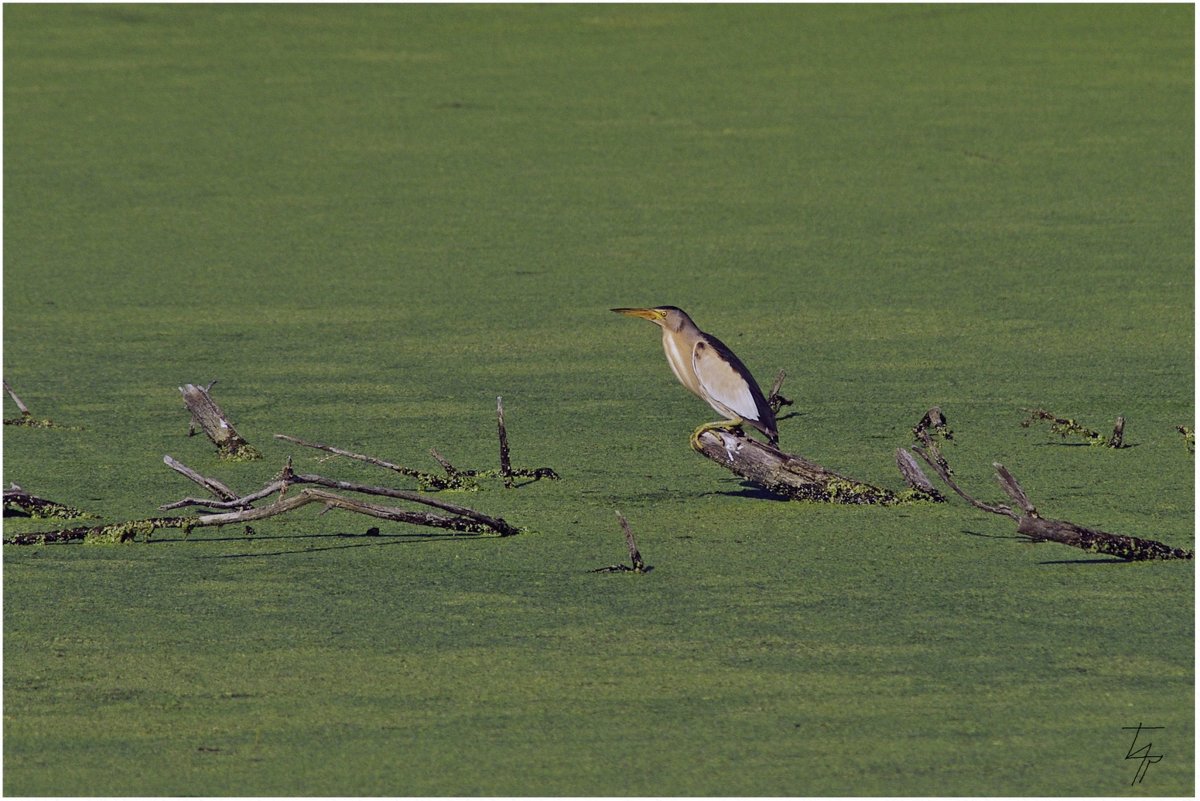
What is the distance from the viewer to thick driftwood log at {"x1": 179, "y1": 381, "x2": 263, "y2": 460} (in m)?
3.49

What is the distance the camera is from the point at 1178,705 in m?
2.15

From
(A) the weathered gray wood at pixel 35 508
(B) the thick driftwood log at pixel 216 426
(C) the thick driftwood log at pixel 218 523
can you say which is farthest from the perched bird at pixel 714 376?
(A) the weathered gray wood at pixel 35 508

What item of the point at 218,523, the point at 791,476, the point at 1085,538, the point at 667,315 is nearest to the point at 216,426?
the point at 218,523

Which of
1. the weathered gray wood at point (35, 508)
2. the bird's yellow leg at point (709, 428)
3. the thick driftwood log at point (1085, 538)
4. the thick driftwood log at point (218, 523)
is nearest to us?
the thick driftwood log at point (1085, 538)

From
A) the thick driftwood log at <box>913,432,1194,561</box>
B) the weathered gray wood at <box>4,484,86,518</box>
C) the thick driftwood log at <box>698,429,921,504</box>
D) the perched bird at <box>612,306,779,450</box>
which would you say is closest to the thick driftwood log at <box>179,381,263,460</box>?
the weathered gray wood at <box>4,484,86,518</box>

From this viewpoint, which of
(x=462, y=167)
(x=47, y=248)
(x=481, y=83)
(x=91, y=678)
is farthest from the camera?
(x=481, y=83)

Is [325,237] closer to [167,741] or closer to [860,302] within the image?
[860,302]

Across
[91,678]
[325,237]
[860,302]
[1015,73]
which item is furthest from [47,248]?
[1015,73]

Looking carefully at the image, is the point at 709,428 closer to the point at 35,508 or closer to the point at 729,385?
the point at 729,385

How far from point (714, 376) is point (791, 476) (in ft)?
1.11

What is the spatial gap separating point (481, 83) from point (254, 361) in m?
3.59

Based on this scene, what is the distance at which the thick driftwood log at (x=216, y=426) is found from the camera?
137 inches

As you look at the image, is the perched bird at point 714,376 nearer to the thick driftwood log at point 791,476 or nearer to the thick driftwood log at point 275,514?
the thick driftwood log at point 791,476

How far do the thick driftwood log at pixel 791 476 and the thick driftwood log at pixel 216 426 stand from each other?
90cm
